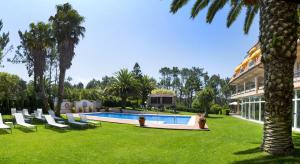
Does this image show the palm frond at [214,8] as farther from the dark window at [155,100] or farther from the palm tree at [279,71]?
the dark window at [155,100]

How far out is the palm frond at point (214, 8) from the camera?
14430 millimetres

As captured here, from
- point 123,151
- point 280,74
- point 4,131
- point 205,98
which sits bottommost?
point 123,151

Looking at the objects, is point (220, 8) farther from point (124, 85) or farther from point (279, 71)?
point (124, 85)

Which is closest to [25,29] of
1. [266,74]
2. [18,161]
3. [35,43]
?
[35,43]

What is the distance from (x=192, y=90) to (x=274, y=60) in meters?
74.1

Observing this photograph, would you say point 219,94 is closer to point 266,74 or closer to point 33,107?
point 33,107

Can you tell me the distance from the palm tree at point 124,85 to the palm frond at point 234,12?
3269 cm

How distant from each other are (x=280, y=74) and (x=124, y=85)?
40.5 m

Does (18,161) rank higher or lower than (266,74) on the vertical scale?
lower

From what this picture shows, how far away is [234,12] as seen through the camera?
52.4 feet

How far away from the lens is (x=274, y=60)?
828cm

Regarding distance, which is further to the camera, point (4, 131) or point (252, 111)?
point (252, 111)

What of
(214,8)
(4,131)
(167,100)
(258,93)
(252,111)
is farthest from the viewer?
(167,100)

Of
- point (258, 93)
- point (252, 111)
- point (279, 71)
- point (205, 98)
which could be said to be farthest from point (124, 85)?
point (279, 71)
